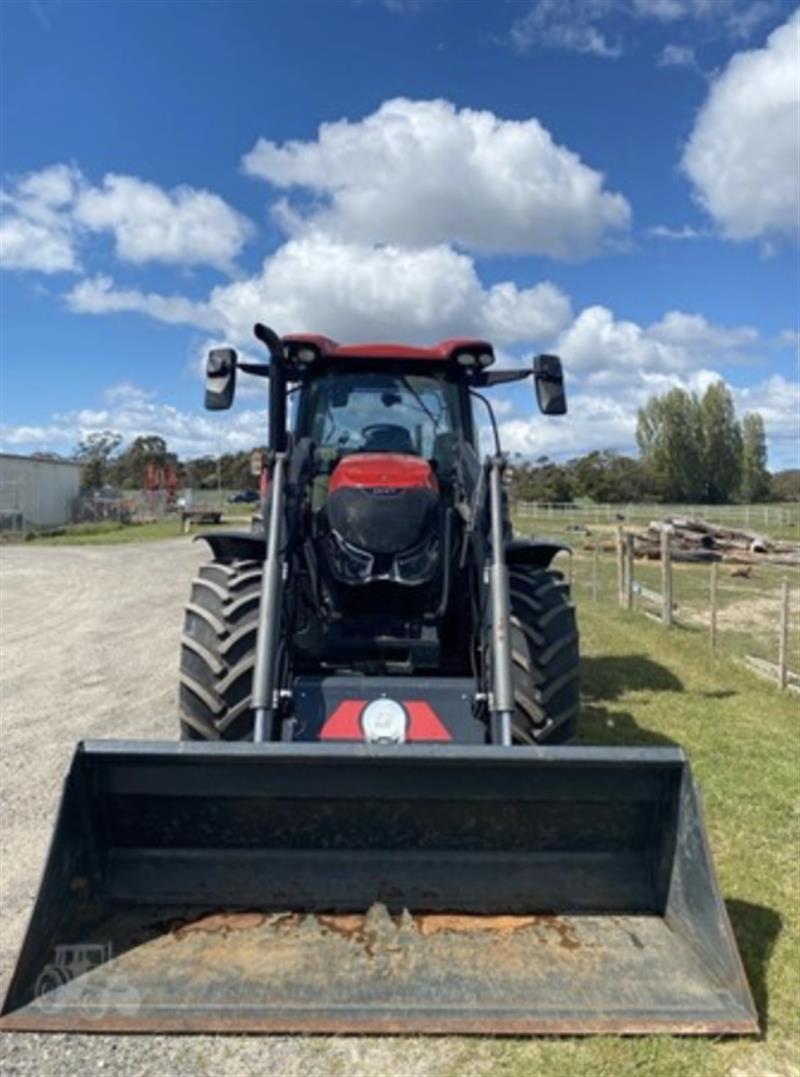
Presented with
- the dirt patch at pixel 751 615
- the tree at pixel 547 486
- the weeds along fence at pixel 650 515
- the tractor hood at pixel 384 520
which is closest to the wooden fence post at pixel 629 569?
the dirt patch at pixel 751 615

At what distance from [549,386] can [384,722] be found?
7.23 ft

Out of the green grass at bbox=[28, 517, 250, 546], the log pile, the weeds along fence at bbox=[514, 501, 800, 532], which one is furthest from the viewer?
the weeds along fence at bbox=[514, 501, 800, 532]

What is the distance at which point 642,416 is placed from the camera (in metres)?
76.2

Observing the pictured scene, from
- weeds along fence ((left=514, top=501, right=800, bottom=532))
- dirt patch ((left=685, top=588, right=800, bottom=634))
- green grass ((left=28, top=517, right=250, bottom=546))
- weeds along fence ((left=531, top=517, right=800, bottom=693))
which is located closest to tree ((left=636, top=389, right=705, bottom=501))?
weeds along fence ((left=514, top=501, right=800, bottom=532))

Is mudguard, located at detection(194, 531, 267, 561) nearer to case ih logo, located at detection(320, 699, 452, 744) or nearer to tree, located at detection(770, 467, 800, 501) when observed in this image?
case ih logo, located at detection(320, 699, 452, 744)

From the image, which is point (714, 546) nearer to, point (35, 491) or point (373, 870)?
point (373, 870)

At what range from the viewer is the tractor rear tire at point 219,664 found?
461cm

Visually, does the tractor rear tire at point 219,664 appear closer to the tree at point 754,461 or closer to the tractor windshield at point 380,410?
the tractor windshield at point 380,410

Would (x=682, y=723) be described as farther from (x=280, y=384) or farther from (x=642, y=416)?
(x=642, y=416)

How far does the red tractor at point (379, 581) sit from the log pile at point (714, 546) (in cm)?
2002

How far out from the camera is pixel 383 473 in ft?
16.1

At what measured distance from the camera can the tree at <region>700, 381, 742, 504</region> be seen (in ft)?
242
